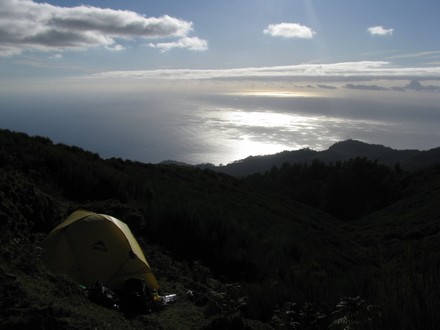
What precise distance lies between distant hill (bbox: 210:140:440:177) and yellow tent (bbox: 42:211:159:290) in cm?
10522

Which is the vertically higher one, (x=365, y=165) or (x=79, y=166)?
(x=79, y=166)

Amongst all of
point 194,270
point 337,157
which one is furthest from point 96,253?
point 337,157

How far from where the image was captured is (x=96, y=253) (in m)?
6.47

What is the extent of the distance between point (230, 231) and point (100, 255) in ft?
15.8

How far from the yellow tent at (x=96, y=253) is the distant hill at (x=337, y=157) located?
105 metres

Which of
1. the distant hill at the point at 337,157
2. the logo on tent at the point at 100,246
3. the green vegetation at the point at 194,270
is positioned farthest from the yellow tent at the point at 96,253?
the distant hill at the point at 337,157

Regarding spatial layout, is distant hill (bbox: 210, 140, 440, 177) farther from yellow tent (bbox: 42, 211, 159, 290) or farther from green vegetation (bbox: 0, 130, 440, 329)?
yellow tent (bbox: 42, 211, 159, 290)

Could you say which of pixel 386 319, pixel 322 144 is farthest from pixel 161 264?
pixel 322 144

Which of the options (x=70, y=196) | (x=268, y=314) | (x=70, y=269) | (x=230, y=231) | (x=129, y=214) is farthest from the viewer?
(x=70, y=196)

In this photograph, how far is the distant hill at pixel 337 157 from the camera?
120675 millimetres

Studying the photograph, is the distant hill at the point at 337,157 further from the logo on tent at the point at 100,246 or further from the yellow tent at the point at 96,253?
the logo on tent at the point at 100,246

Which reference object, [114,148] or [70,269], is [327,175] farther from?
[114,148]

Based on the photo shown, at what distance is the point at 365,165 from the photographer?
63156 mm

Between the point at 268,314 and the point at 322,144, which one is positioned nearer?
the point at 268,314
